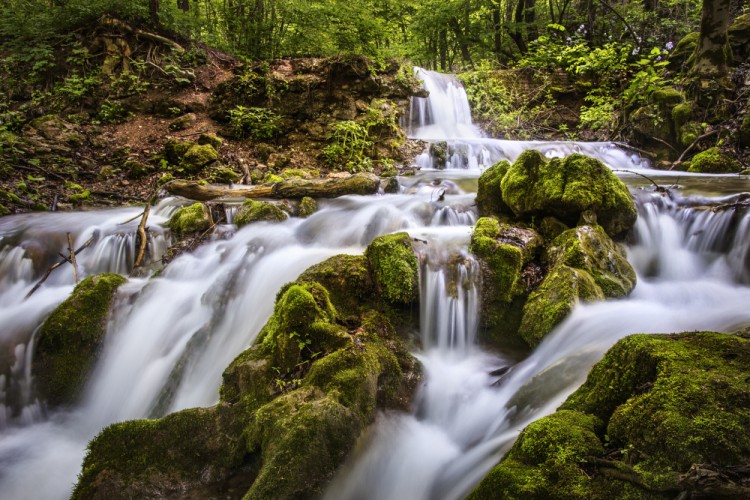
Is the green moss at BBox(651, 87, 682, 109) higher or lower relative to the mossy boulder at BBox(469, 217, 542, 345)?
higher

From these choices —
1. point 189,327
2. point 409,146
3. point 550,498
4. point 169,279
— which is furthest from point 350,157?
point 550,498

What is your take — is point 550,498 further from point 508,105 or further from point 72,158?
point 508,105

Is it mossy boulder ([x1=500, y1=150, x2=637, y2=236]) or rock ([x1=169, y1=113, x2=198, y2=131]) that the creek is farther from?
rock ([x1=169, y1=113, x2=198, y2=131])

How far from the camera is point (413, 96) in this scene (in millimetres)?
12922

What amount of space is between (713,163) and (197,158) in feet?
36.6

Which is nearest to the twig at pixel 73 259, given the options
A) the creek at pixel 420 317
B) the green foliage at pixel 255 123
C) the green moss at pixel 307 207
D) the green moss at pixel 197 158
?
the creek at pixel 420 317

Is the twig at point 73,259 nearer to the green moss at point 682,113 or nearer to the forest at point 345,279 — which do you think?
the forest at point 345,279

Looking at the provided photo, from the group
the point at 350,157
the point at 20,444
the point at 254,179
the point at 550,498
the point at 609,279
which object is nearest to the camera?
the point at 550,498

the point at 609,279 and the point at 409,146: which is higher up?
the point at 409,146

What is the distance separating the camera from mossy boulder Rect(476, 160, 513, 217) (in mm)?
6160

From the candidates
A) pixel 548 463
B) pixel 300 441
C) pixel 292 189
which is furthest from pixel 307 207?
pixel 548 463

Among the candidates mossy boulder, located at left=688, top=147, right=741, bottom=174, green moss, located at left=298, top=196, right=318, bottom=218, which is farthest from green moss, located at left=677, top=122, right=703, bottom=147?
green moss, located at left=298, top=196, right=318, bottom=218

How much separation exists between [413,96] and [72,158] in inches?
362

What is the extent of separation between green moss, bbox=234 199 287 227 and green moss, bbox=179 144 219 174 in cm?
367
